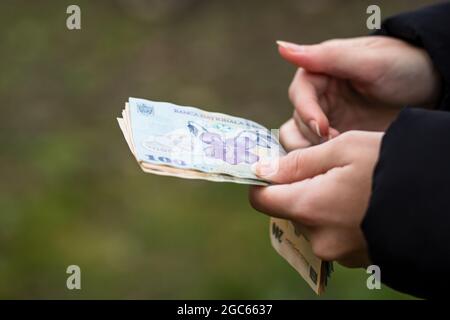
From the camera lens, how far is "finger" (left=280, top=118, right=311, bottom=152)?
2279 millimetres

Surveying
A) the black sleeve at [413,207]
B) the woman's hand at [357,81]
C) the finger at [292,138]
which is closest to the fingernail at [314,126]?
the woman's hand at [357,81]

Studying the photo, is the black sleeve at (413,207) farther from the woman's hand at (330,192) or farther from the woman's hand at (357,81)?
the woman's hand at (357,81)

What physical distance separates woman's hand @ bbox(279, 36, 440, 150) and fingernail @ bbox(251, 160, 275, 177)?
375 millimetres

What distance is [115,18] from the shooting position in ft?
16.2

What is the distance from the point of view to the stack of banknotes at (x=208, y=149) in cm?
178

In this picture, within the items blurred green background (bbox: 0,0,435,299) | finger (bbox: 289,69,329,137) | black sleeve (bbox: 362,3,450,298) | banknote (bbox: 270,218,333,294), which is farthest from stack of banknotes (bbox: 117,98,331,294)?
blurred green background (bbox: 0,0,435,299)

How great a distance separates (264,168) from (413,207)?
0.48 meters

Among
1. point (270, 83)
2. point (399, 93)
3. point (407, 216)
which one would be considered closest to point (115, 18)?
point (270, 83)

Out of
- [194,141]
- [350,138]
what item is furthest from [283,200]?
[194,141]

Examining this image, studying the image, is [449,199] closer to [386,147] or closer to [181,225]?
[386,147]

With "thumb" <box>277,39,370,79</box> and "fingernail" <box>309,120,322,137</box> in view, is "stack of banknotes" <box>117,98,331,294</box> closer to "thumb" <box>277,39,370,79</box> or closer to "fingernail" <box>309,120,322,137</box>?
"fingernail" <box>309,120,322,137</box>

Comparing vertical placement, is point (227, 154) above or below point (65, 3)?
below

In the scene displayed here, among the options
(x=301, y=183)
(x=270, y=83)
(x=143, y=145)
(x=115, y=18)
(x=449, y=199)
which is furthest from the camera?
(x=115, y=18)

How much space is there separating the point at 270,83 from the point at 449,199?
3.08m
